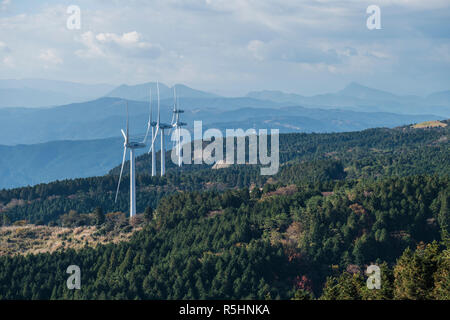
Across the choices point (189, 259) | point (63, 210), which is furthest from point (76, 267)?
point (63, 210)

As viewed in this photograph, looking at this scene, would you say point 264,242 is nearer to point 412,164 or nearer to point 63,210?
point 63,210

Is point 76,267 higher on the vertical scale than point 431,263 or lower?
lower

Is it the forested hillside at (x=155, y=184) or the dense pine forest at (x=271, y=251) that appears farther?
the forested hillside at (x=155, y=184)

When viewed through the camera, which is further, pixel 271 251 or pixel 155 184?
pixel 155 184

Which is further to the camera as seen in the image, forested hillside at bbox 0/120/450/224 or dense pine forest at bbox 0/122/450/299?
forested hillside at bbox 0/120/450/224

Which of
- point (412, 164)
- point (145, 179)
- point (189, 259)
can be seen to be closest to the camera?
point (189, 259)

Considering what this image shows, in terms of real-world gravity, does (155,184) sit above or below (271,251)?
above
